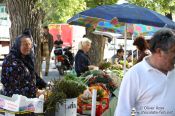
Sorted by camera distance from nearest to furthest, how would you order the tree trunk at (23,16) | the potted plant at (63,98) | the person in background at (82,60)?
the potted plant at (63,98), the tree trunk at (23,16), the person in background at (82,60)

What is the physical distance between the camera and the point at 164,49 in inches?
125

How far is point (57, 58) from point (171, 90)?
14148 millimetres

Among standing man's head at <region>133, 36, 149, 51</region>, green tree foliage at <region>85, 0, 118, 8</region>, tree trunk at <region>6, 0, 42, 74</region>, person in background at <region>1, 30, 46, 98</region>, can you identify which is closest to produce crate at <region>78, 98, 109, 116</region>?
person in background at <region>1, 30, 46, 98</region>

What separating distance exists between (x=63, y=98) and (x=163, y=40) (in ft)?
5.80

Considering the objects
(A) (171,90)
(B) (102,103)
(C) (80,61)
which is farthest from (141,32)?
(A) (171,90)

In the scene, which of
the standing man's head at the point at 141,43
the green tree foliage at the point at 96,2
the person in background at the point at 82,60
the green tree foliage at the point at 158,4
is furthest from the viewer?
the green tree foliage at the point at 158,4

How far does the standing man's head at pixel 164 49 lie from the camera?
317 centimetres

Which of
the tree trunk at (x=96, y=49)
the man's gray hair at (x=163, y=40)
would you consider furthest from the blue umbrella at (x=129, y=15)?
the tree trunk at (x=96, y=49)

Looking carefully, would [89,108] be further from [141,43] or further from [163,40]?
[141,43]

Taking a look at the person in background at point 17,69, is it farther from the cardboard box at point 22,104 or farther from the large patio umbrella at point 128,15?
the large patio umbrella at point 128,15

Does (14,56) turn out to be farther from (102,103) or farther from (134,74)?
(134,74)

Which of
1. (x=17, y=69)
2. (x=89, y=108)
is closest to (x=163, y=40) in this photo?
(x=89, y=108)

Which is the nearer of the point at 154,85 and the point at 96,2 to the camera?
the point at 154,85

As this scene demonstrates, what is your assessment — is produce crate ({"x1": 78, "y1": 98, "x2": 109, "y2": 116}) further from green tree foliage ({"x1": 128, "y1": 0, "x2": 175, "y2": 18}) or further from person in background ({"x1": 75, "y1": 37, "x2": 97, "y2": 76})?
green tree foliage ({"x1": 128, "y1": 0, "x2": 175, "y2": 18})
